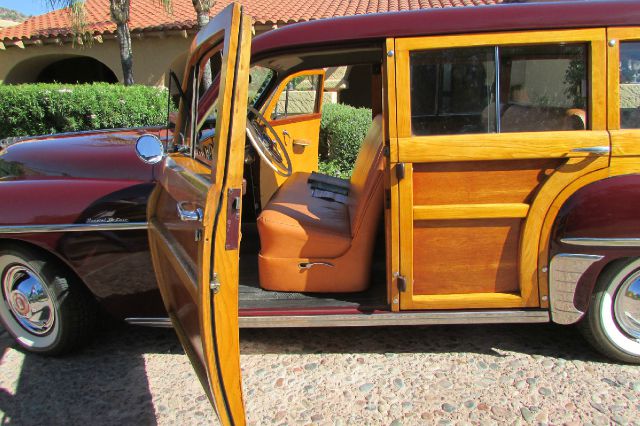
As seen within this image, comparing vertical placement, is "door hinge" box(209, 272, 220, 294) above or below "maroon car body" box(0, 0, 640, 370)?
below

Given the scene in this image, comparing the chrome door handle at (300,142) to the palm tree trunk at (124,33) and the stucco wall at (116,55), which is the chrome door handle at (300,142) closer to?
the palm tree trunk at (124,33)

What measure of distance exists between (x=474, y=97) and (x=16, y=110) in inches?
354

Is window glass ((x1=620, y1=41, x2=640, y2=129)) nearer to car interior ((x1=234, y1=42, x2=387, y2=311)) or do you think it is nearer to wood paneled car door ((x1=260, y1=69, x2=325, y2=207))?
car interior ((x1=234, y1=42, x2=387, y2=311))

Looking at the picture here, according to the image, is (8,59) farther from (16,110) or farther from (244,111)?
(244,111)

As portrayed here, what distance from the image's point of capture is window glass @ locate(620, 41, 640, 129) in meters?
2.42

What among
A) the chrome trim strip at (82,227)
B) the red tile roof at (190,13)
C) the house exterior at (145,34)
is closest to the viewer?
the chrome trim strip at (82,227)

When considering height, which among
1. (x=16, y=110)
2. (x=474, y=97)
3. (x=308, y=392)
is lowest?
(x=308, y=392)

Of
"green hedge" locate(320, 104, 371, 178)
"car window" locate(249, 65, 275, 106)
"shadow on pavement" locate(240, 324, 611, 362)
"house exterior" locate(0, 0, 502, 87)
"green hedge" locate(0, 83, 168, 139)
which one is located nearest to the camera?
"shadow on pavement" locate(240, 324, 611, 362)

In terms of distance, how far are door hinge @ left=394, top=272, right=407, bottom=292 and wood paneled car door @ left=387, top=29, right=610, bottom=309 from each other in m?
0.07

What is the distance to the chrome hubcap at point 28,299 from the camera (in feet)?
9.52

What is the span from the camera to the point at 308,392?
103 inches

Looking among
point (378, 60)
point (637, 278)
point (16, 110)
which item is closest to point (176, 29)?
point (16, 110)

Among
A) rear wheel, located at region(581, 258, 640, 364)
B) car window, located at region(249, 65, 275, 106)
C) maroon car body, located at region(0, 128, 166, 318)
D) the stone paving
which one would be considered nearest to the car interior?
the stone paving

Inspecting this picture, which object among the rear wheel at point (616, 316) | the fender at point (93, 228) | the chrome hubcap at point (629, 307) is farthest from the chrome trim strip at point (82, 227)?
the chrome hubcap at point (629, 307)
